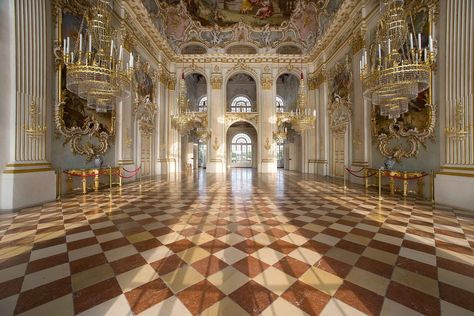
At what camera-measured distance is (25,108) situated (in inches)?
205

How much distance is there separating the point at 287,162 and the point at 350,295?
1876 cm

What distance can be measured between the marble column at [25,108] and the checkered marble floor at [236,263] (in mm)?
899

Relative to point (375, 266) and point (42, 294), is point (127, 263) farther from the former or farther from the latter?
point (375, 266)

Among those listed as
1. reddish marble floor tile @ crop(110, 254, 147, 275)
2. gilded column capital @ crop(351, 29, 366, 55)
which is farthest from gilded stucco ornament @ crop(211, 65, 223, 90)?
reddish marble floor tile @ crop(110, 254, 147, 275)

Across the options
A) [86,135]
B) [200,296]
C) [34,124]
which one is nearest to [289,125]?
[86,135]

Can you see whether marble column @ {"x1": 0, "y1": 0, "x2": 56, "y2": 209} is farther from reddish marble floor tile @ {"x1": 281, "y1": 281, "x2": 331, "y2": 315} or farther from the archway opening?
the archway opening

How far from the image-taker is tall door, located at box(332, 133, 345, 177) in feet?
37.9

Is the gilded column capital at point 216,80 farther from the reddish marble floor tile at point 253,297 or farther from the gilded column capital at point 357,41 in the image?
the reddish marble floor tile at point 253,297

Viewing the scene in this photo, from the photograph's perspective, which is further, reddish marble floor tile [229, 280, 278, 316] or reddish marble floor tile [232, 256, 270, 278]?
reddish marble floor tile [232, 256, 270, 278]

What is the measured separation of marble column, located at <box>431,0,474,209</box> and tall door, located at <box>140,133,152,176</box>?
506 inches

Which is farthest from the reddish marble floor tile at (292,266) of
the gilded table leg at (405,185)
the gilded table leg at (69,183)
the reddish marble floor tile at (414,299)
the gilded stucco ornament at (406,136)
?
the gilded table leg at (69,183)

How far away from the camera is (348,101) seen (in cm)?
1031

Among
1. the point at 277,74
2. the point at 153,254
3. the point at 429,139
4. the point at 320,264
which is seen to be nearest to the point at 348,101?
the point at 429,139

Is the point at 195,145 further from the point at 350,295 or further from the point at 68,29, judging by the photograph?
the point at 350,295
